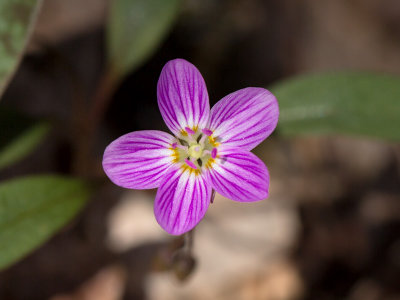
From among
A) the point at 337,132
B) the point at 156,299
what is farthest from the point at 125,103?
the point at 337,132

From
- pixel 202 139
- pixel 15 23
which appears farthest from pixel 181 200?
pixel 15 23

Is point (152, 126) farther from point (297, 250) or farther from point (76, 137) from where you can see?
point (297, 250)

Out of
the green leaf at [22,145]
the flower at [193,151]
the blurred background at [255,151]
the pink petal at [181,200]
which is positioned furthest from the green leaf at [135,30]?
the pink petal at [181,200]

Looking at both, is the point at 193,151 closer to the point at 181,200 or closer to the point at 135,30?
the point at 181,200

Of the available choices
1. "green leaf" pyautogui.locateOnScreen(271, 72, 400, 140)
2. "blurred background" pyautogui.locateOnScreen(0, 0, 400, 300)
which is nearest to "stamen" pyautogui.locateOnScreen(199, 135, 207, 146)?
"blurred background" pyautogui.locateOnScreen(0, 0, 400, 300)

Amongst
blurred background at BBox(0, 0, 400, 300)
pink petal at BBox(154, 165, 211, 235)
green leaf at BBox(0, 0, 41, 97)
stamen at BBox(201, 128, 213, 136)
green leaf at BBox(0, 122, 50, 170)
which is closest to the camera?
pink petal at BBox(154, 165, 211, 235)

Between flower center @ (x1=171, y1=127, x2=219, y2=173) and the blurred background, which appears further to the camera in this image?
the blurred background

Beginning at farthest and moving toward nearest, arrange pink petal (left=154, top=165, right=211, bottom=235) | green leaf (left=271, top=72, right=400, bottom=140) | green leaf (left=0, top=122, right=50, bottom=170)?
green leaf (left=271, top=72, right=400, bottom=140) → green leaf (left=0, top=122, right=50, bottom=170) → pink petal (left=154, top=165, right=211, bottom=235)

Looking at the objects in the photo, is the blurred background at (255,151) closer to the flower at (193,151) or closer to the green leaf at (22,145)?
the green leaf at (22,145)

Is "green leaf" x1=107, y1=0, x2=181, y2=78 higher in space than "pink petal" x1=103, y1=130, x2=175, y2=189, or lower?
higher

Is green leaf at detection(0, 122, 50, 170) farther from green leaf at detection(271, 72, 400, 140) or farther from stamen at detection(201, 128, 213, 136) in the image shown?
Result: green leaf at detection(271, 72, 400, 140)
